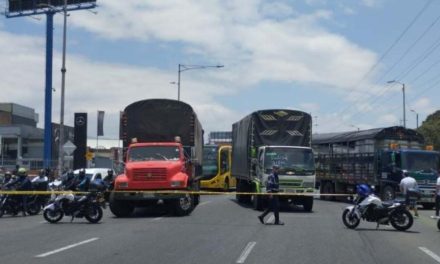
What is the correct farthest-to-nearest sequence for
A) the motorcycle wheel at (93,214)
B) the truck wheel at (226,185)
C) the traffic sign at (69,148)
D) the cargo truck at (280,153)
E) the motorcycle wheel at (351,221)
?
the truck wheel at (226,185) < the traffic sign at (69,148) < the cargo truck at (280,153) < the motorcycle wheel at (93,214) < the motorcycle wheel at (351,221)

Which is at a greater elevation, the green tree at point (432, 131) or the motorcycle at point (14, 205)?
the green tree at point (432, 131)

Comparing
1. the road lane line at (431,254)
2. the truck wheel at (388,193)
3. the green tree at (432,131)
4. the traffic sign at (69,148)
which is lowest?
the road lane line at (431,254)

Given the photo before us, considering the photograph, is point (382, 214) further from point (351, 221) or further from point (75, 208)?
point (75, 208)

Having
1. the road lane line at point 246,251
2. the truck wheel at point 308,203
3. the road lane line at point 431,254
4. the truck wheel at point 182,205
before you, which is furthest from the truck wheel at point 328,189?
the road lane line at point 246,251

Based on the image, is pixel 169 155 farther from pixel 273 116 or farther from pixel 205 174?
pixel 205 174

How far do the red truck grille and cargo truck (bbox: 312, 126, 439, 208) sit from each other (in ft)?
38.8

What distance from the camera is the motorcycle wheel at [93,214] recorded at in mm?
Result: 20094

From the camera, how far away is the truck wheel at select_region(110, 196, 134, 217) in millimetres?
22594

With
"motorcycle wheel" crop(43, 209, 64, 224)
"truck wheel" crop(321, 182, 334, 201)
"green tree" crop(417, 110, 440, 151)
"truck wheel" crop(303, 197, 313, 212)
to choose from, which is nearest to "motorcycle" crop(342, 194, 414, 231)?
"truck wheel" crop(303, 197, 313, 212)

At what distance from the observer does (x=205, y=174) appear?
46438mm

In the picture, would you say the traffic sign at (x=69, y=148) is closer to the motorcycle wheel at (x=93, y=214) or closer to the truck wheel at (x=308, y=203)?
the truck wheel at (x=308, y=203)

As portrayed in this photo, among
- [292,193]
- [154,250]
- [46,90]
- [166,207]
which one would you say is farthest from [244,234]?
[46,90]

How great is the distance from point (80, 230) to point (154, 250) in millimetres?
5027

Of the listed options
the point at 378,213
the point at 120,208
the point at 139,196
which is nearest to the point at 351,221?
the point at 378,213
